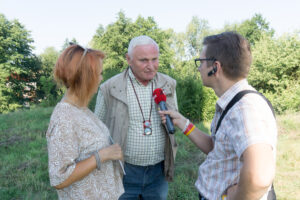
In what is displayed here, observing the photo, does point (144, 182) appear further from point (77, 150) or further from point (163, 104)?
point (77, 150)

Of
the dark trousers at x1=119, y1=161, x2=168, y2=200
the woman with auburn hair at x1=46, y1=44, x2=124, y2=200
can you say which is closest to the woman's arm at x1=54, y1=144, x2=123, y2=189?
the woman with auburn hair at x1=46, y1=44, x2=124, y2=200

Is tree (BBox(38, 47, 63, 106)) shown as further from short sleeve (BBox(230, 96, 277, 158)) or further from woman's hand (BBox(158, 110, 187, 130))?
short sleeve (BBox(230, 96, 277, 158))

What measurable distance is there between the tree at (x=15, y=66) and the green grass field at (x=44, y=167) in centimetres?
2453

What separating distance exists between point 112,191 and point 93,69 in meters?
1.01

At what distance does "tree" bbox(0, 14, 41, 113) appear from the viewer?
2850 cm

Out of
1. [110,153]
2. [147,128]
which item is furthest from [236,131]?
[147,128]

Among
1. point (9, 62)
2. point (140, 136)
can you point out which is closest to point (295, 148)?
point (140, 136)

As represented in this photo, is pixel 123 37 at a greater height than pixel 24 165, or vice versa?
pixel 123 37

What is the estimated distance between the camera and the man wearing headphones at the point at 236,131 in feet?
3.86

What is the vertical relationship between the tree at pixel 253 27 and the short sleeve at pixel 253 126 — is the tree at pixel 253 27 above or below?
above

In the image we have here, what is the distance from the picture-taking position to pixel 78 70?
1.70 meters

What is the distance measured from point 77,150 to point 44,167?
403 cm

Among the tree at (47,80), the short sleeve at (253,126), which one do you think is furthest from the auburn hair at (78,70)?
the tree at (47,80)

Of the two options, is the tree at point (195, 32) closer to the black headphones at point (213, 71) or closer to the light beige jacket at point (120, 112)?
the light beige jacket at point (120, 112)
